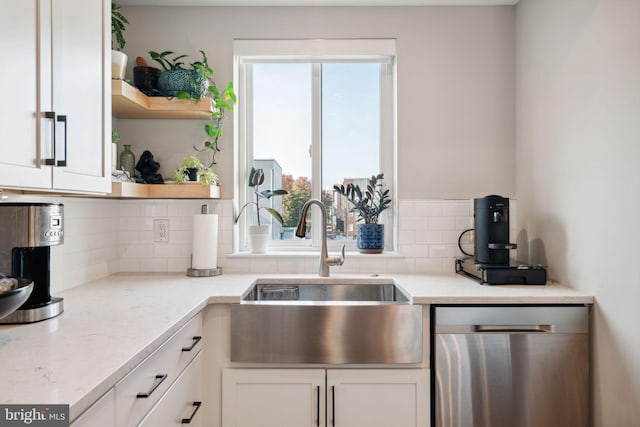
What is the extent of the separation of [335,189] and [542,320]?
1.25 meters

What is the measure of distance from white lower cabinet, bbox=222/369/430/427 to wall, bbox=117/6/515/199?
110cm

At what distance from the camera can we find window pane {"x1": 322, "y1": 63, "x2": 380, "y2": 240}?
259 centimetres

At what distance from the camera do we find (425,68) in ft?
7.97

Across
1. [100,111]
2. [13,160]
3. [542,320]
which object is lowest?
[542,320]

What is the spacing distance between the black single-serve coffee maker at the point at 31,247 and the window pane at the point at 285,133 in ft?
4.41

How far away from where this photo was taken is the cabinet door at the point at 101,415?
2.81 feet

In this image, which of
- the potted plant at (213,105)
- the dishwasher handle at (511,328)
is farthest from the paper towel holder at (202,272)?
the dishwasher handle at (511,328)

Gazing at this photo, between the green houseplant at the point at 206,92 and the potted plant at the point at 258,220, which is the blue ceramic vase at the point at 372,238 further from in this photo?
the green houseplant at the point at 206,92

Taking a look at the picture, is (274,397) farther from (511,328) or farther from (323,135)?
(323,135)

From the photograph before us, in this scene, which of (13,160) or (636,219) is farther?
(636,219)

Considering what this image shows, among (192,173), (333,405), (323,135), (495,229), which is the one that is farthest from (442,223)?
(192,173)

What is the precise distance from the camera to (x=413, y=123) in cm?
243

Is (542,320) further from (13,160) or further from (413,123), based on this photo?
(13,160)

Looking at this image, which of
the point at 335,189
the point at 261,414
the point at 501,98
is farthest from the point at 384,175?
the point at 261,414
